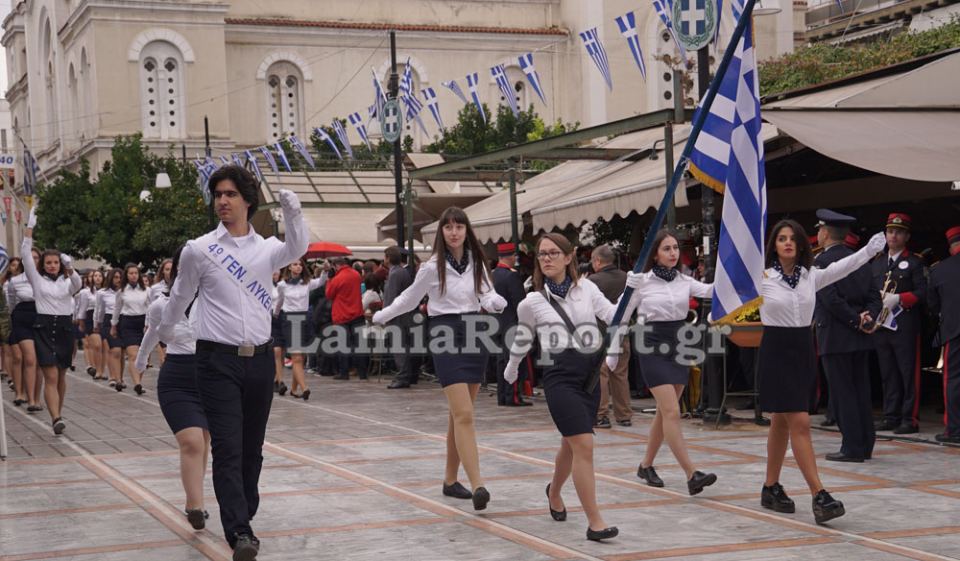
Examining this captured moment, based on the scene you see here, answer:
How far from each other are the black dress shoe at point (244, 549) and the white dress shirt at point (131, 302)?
13.0m

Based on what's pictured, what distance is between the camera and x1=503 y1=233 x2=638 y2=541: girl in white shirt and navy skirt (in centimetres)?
764

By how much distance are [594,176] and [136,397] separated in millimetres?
7329

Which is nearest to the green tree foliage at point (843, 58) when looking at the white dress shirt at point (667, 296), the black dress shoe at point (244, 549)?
the white dress shirt at point (667, 296)

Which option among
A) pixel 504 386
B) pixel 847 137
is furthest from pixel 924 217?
pixel 504 386

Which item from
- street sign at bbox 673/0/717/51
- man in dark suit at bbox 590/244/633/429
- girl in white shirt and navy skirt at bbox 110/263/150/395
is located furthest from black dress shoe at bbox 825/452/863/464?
girl in white shirt and navy skirt at bbox 110/263/150/395

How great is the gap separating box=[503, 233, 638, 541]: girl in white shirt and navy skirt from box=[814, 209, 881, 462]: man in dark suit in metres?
2.88

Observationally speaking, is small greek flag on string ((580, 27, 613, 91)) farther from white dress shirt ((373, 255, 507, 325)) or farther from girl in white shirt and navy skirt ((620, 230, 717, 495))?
white dress shirt ((373, 255, 507, 325))

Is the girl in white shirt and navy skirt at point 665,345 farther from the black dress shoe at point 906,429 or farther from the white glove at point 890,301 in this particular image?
the black dress shoe at point 906,429

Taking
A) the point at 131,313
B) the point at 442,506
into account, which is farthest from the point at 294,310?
the point at 442,506

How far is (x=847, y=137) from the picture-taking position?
12.1m

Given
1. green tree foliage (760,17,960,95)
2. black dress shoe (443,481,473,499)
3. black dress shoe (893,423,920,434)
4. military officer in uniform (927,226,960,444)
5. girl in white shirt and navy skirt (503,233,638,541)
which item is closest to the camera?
girl in white shirt and navy skirt (503,233,638,541)

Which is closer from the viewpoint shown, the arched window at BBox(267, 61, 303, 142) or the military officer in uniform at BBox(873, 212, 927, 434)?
the military officer in uniform at BBox(873, 212, 927, 434)

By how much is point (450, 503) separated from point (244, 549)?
231 centimetres

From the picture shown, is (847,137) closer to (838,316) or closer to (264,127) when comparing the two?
(838,316)
